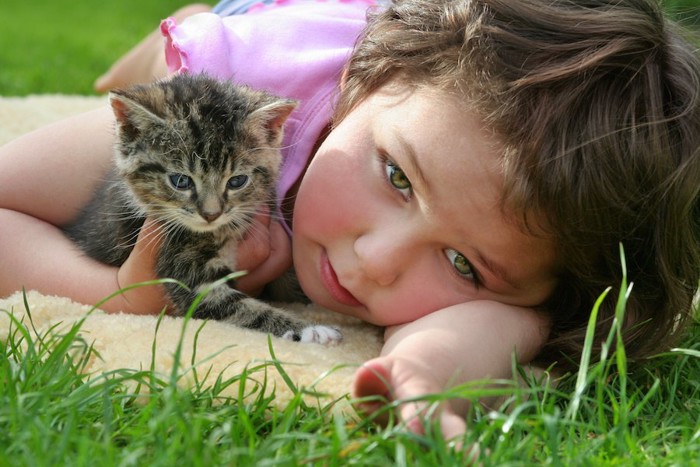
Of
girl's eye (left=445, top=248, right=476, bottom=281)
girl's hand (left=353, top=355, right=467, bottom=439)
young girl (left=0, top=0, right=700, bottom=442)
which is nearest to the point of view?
girl's hand (left=353, top=355, right=467, bottom=439)

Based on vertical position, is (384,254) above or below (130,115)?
below

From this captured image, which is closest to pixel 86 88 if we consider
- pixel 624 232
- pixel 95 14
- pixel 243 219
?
pixel 243 219

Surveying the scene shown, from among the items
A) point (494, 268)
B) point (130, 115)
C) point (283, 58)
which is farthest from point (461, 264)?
point (283, 58)

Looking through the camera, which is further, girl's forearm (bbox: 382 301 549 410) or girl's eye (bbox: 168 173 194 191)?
girl's eye (bbox: 168 173 194 191)

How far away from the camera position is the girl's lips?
2516 mm

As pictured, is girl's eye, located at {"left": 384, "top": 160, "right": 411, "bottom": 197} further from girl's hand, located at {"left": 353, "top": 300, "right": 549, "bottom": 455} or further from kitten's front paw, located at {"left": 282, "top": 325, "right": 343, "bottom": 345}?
kitten's front paw, located at {"left": 282, "top": 325, "right": 343, "bottom": 345}

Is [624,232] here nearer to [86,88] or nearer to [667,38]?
[667,38]

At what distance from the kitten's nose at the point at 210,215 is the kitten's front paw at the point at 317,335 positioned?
1.42 feet

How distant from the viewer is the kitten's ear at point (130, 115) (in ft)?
8.01

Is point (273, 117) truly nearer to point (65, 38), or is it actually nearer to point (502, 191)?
point (502, 191)

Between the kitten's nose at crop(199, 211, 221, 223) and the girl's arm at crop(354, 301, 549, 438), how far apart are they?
651 mm

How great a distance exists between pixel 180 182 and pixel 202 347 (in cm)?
64

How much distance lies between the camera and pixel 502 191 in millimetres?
2248

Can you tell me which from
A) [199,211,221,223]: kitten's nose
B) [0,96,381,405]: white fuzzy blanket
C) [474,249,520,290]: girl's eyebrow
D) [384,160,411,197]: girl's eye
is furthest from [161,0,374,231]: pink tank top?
[474,249,520,290]: girl's eyebrow
